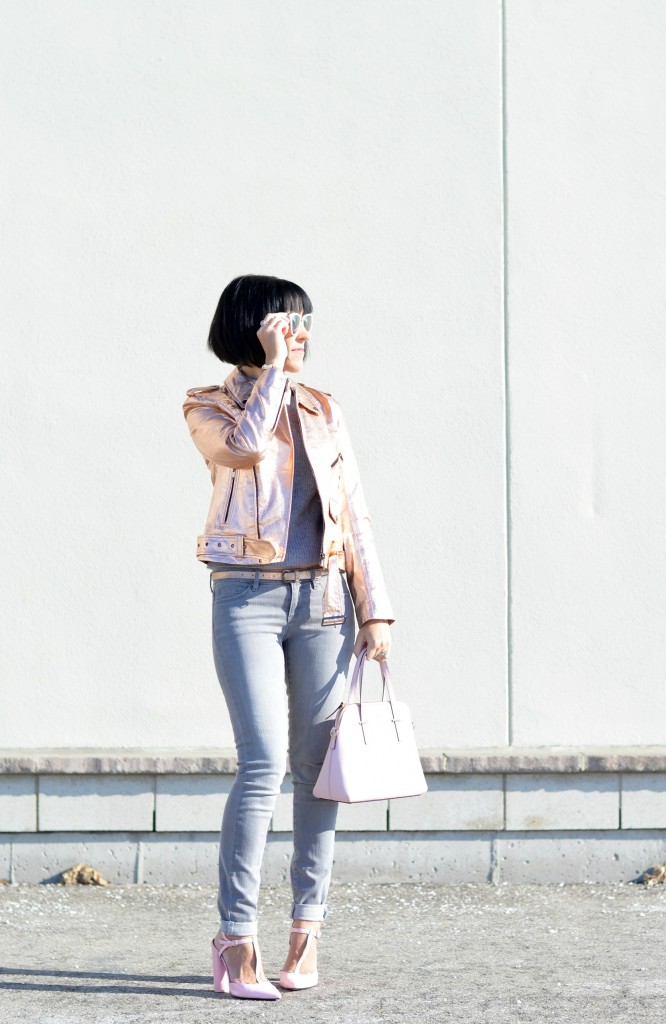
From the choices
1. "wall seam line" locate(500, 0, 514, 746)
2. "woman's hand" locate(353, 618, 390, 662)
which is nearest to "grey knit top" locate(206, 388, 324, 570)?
"woman's hand" locate(353, 618, 390, 662)

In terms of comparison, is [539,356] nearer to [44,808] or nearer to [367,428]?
[367,428]

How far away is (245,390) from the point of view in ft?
11.4

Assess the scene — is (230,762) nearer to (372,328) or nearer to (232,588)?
(232,588)

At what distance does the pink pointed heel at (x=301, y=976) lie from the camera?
11.1ft

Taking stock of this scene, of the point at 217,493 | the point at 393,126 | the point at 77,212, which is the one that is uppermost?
the point at 393,126

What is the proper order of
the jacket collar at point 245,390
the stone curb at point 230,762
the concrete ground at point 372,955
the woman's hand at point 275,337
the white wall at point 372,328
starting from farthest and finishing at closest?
the white wall at point 372,328 → the stone curb at point 230,762 → the jacket collar at point 245,390 → the woman's hand at point 275,337 → the concrete ground at point 372,955

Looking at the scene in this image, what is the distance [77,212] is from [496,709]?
7.92ft

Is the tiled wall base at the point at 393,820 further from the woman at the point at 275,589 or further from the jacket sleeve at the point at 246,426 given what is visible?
the jacket sleeve at the point at 246,426

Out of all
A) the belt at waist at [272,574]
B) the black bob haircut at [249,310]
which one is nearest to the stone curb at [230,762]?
the belt at waist at [272,574]

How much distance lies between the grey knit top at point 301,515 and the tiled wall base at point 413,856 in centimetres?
165

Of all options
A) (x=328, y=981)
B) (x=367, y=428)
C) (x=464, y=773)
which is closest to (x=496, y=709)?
(x=464, y=773)

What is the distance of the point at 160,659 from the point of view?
4.77m

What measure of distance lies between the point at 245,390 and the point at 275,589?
1.80ft

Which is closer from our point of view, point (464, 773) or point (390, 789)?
point (390, 789)
